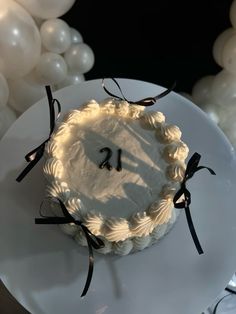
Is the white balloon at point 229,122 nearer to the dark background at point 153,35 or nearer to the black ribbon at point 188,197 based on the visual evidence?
the dark background at point 153,35

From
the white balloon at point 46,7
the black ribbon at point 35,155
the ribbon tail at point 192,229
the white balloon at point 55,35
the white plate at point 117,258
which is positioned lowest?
the white plate at point 117,258

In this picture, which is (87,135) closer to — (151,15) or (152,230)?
(152,230)

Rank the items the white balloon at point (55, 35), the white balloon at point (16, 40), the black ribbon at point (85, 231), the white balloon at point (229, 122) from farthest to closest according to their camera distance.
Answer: the white balloon at point (229, 122) → the white balloon at point (55, 35) → the white balloon at point (16, 40) → the black ribbon at point (85, 231)

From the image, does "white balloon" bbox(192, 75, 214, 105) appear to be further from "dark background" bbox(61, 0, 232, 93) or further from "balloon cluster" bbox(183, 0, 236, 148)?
"dark background" bbox(61, 0, 232, 93)

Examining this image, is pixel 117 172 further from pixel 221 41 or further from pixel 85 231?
pixel 221 41

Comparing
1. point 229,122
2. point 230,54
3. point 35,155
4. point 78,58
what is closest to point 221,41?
point 230,54

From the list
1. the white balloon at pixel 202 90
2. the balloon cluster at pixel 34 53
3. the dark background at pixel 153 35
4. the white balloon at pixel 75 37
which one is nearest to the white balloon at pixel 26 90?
the balloon cluster at pixel 34 53
